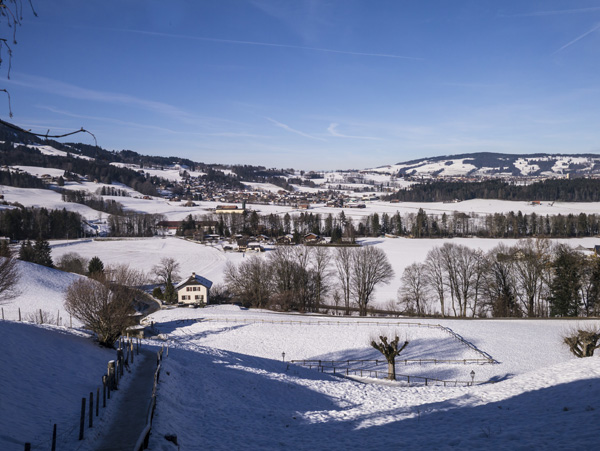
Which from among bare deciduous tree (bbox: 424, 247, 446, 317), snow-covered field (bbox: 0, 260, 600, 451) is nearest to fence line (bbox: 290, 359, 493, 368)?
snow-covered field (bbox: 0, 260, 600, 451)

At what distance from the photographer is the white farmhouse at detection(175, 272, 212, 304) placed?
4931cm

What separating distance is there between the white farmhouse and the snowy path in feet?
111

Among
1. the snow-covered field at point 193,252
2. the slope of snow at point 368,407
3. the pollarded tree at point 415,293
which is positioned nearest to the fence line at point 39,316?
the slope of snow at point 368,407

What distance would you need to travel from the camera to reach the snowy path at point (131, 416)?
8898 mm

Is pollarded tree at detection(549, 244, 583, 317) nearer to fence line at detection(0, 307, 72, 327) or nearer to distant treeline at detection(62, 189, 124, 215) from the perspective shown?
fence line at detection(0, 307, 72, 327)

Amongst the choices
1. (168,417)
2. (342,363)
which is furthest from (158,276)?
(168,417)

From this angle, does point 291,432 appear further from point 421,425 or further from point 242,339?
point 242,339

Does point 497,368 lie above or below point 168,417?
below

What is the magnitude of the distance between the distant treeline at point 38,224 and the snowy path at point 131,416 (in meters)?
87.6

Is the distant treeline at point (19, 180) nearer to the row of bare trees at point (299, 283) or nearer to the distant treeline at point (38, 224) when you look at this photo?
the distant treeline at point (38, 224)

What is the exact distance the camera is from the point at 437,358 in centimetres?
2741

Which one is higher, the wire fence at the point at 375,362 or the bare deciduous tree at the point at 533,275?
the bare deciduous tree at the point at 533,275

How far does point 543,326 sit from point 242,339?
88.4 ft

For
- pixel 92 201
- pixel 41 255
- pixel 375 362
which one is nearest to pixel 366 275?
pixel 375 362
